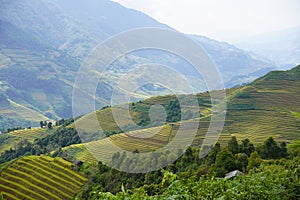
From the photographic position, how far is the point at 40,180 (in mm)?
26891

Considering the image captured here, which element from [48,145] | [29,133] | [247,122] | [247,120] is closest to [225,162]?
[247,122]

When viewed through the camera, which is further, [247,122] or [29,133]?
[29,133]

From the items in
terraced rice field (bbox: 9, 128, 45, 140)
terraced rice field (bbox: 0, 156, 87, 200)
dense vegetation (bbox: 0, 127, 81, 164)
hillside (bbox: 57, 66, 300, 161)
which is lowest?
terraced rice field (bbox: 9, 128, 45, 140)

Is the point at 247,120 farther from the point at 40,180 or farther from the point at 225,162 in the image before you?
the point at 225,162

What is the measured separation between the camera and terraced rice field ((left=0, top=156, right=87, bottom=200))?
986 inches

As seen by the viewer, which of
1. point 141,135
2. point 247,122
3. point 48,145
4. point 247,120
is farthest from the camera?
point 48,145

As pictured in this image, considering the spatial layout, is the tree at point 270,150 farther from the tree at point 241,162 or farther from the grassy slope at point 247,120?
the grassy slope at point 247,120

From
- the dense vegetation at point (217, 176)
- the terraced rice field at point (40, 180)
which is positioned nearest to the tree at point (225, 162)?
the dense vegetation at point (217, 176)

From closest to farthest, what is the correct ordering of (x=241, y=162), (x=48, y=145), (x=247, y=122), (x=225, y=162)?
(x=225, y=162) → (x=241, y=162) → (x=247, y=122) → (x=48, y=145)

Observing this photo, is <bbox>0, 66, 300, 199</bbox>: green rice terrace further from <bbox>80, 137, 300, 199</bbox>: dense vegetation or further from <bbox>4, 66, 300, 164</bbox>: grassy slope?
<bbox>80, 137, 300, 199</bbox>: dense vegetation

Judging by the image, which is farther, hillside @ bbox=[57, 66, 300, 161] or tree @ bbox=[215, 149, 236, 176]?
hillside @ bbox=[57, 66, 300, 161]

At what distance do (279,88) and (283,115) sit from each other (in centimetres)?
1001

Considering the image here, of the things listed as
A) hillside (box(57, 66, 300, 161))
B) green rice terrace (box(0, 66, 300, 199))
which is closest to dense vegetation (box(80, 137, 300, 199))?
green rice terrace (box(0, 66, 300, 199))

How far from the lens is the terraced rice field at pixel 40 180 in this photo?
25.0 meters
